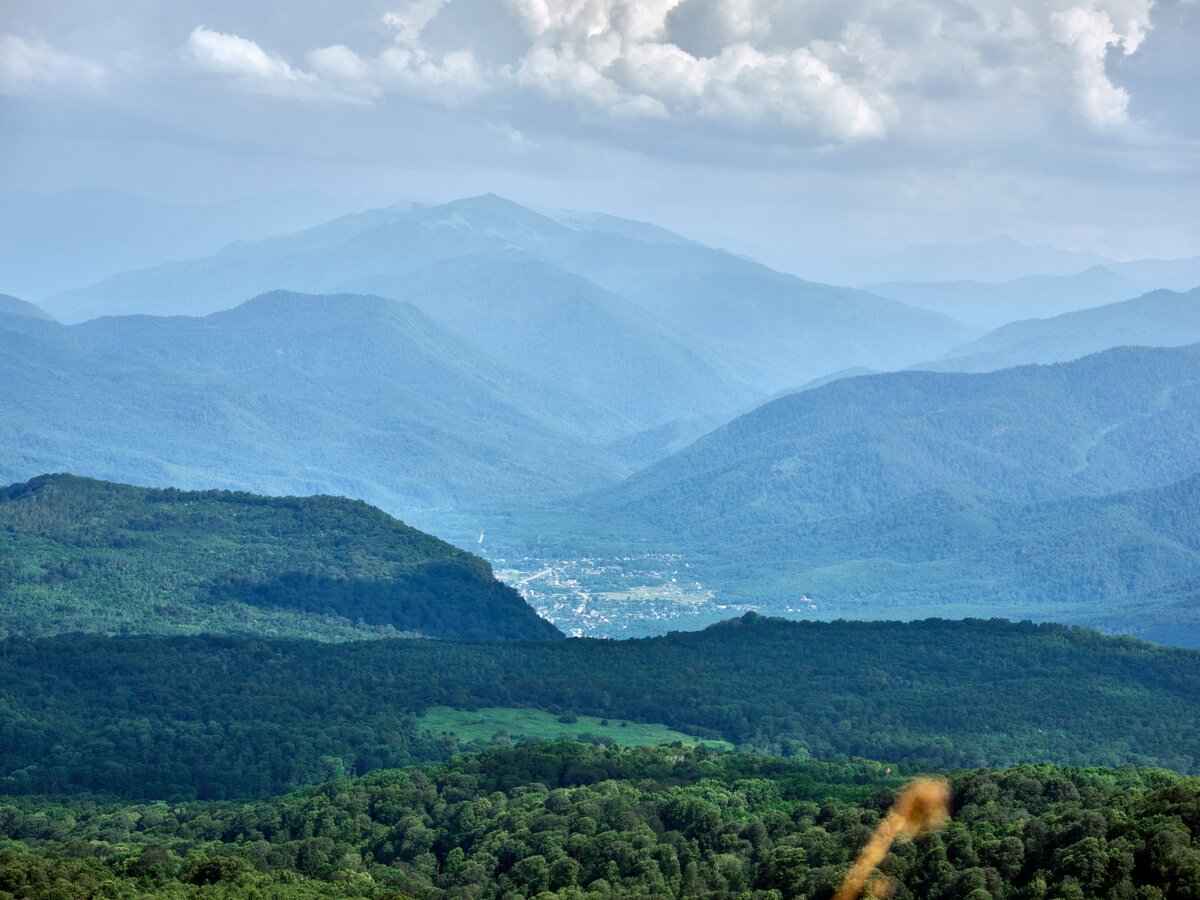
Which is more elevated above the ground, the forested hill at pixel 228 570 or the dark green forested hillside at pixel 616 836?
the forested hill at pixel 228 570

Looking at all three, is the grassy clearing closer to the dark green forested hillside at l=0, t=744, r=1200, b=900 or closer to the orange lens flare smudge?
the dark green forested hillside at l=0, t=744, r=1200, b=900

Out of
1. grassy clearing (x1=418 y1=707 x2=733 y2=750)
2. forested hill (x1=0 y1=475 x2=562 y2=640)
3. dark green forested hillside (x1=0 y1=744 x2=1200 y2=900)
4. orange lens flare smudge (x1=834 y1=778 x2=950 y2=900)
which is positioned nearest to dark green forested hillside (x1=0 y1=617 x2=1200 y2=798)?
grassy clearing (x1=418 y1=707 x2=733 y2=750)

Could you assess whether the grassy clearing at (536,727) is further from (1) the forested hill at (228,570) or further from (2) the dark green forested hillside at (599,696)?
(1) the forested hill at (228,570)

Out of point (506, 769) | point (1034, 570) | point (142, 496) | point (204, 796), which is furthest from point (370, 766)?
point (1034, 570)

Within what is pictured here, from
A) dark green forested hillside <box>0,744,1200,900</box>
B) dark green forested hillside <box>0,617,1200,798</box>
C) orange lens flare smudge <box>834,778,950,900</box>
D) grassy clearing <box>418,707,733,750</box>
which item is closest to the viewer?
dark green forested hillside <box>0,744,1200,900</box>

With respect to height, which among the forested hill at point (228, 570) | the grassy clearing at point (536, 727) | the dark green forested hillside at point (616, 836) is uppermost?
the forested hill at point (228, 570)

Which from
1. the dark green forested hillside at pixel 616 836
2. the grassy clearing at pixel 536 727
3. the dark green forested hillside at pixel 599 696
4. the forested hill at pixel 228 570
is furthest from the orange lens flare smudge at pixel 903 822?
the forested hill at pixel 228 570
